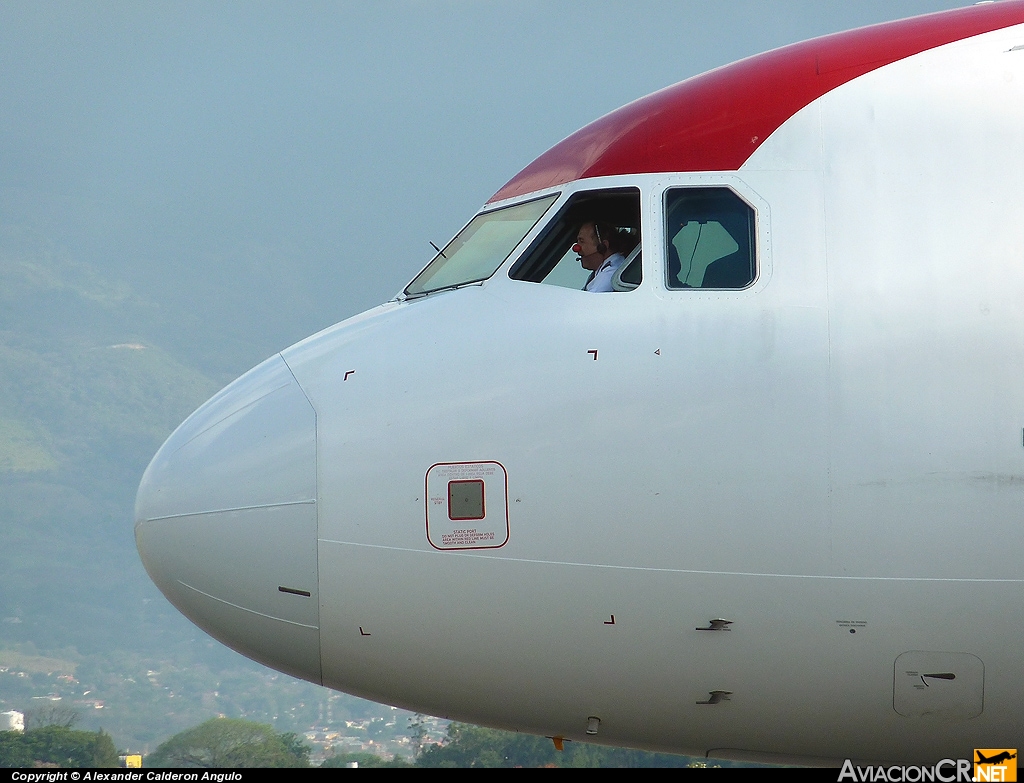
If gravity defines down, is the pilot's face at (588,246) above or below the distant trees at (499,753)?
above

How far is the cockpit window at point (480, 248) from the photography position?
6902 mm

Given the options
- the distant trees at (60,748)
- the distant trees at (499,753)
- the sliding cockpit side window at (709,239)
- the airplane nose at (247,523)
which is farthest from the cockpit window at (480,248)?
the distant trees at (499,753)

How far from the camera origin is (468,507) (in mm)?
6098

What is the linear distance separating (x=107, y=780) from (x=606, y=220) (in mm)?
4564

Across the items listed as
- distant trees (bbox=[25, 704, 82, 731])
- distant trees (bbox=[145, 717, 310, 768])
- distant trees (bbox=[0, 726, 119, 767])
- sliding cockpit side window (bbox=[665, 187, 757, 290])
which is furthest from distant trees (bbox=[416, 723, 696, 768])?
sliding cockpit side window (bbox=[665, 187, 757, 290])

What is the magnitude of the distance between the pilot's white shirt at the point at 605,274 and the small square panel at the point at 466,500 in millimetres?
1345

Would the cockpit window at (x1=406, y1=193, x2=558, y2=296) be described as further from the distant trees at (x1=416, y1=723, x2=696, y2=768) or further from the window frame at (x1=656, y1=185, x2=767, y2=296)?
the distant trees at (x1=416, y1=723, x2=696, y2=768)

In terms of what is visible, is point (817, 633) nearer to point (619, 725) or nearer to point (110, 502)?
point (619, 725)

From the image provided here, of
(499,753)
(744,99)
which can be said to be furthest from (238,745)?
(744,99)

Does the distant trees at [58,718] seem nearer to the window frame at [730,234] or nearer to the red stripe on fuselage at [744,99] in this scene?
the red stripe on fuselage at [744,99]

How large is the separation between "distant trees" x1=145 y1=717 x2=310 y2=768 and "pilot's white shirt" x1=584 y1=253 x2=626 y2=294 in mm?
22262

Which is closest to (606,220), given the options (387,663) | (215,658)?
(387,663)

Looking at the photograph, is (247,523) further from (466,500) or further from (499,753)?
(499,753)

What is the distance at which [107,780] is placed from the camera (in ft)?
21.7
